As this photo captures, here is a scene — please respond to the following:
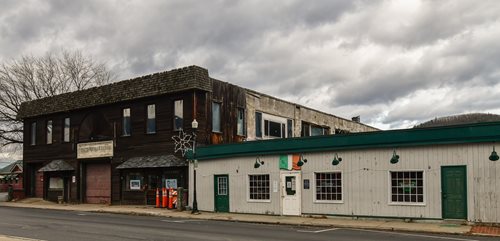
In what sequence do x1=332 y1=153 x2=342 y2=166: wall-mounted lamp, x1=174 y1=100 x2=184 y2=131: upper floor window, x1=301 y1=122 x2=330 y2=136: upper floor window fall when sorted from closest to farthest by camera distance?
x1=332 y1=153 x2=342 y2=166: wall-mounted lamp, x1=174 y1=100 x2=184 y2=131: upper floor window, x1=301 y1=122 x2=330 y2=136: upper floor window

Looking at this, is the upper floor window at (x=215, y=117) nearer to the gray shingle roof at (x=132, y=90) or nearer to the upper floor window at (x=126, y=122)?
the gray shingle roof at (x=132, y=90)

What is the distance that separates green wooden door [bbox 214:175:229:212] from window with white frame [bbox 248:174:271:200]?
60.6 inches

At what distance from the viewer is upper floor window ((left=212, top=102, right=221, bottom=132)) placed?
3114cm

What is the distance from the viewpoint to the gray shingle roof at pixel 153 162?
96.0ft

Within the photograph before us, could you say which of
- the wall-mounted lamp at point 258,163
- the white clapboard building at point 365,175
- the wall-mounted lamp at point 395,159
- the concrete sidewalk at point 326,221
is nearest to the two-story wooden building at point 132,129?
the concrete sidewalk at point 326,221

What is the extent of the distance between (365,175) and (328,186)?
1.89 meters

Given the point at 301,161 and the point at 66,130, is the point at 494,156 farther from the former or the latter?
the point at 66,130

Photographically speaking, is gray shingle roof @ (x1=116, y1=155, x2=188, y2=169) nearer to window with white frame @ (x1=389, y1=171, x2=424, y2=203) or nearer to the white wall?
the white wall

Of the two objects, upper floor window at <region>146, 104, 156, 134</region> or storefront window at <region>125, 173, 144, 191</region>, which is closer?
upper floor window at <region>146, 104, 156, 134</region>

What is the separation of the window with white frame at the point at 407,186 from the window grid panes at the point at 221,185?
8915mm

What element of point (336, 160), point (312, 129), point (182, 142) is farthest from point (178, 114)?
point (312, 129)

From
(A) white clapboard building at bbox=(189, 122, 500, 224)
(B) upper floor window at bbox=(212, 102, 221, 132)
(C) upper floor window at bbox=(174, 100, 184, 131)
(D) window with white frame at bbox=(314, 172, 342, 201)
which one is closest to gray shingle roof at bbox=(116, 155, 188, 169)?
(C) upper floor window at bbox=(174, 100, 184, 131)

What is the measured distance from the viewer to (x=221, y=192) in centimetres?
2669

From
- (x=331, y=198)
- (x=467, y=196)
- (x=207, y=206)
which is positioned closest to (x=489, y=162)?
(x=467, y=196)
